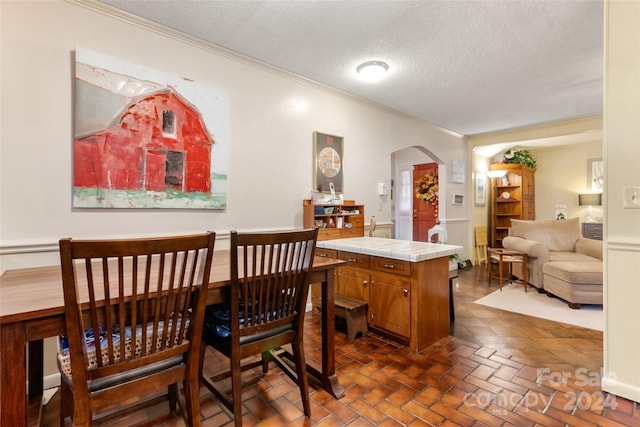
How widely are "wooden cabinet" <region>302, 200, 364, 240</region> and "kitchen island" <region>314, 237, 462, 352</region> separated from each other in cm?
50

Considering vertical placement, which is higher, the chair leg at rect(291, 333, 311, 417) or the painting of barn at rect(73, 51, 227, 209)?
the painting of barn at rect(73, 51, 227, 209)

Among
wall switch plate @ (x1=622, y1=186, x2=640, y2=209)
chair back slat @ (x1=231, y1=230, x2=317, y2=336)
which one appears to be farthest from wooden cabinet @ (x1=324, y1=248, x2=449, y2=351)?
wall switch plate @ (x1=622, y1=186, x2=640, y2=209)

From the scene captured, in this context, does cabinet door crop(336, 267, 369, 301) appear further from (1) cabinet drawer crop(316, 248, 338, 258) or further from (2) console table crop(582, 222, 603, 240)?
(2) console table crop(582, 222, 603, 240)

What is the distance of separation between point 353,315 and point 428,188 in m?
4.34

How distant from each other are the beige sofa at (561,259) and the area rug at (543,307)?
11 centimetres

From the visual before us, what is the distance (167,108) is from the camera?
2.44m

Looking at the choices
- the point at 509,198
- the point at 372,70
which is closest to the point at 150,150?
the point at 372,70

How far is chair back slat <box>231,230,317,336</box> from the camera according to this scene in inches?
57.8

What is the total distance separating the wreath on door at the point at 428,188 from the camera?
20.1 ft

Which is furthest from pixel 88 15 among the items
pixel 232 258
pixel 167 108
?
pixel 232 258

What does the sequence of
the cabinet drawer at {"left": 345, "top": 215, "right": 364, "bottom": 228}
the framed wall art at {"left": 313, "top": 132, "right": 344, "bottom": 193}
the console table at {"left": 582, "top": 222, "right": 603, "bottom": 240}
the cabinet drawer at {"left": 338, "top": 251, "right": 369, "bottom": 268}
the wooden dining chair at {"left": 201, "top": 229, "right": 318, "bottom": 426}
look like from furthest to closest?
the console table at {"left": 582, "top": 222, "right": 603, "bottom": 240} → the cabinet drawer at {"left": 345, "top": 215, "right": 364, "bottom": 228} → the framed wall art at {"left": 313, "top": 132, "right": 344, "bottom": 193} → the cabinet drawer at {"left": 338, "top": 251, "right": 369, "bottom": 268} → the wooden dining chair at {"left": 201, "top": 229, "right": 318, "bottom": 426}

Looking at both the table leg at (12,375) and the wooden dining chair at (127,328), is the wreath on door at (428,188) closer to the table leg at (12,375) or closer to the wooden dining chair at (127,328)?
the wooden dining chair at (127,328)

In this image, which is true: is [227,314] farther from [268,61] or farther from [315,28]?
[268,61]

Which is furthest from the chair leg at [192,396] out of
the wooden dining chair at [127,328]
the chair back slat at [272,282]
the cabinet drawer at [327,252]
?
the cabinet drawer at [327,252]
